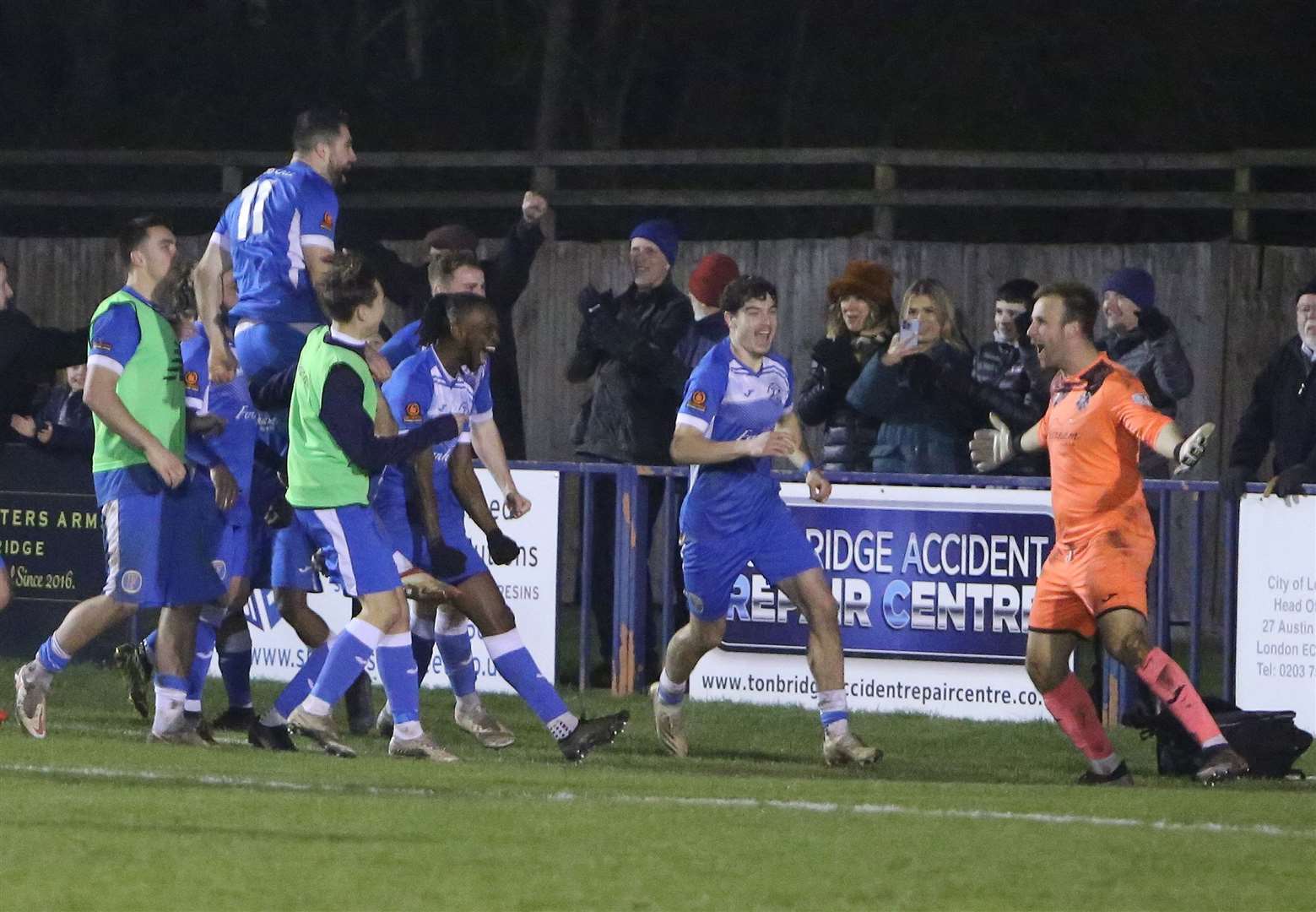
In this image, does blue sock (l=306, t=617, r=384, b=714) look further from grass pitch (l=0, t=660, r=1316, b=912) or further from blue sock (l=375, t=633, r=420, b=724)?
grass pitch (l=0, t=660, r=1316, b=912)

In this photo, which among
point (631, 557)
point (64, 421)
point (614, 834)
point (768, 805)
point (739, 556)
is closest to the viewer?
point (614, 834)

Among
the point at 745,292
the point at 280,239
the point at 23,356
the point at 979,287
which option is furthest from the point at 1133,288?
the point at 23,356

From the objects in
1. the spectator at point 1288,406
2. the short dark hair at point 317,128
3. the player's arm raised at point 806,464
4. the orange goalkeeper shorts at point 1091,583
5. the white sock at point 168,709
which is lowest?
the white sock at point 168,709

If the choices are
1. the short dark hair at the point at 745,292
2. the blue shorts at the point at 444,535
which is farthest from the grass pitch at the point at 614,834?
the short dark hair at the point at 745,292

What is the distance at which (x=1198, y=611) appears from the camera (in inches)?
503

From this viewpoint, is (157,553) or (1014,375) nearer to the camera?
(157,553)

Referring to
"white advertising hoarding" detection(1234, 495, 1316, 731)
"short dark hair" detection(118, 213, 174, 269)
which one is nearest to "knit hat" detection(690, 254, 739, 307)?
"white advertising hoarding" detection(1234, 495, 1316, 731)

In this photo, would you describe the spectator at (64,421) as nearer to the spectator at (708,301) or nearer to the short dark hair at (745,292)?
the spectator at (708,301)

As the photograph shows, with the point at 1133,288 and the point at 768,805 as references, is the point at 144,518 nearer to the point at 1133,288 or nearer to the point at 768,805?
the point at 768,805

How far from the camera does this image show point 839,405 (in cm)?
1392

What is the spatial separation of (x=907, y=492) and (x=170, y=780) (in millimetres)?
4748

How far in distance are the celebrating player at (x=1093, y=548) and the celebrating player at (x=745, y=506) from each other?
0.93 metres

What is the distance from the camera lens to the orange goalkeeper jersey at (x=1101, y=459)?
34.3 feet

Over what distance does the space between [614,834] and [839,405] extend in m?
5.83
